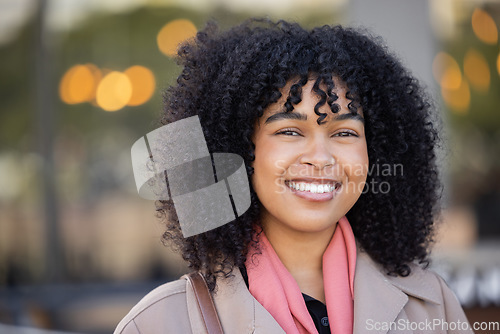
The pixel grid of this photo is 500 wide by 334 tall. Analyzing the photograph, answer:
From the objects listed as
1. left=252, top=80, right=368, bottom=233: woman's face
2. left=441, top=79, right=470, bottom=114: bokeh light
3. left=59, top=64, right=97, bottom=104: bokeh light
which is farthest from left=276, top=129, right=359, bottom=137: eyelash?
left=59, top=64, right=97, bottom=104: bokeh light

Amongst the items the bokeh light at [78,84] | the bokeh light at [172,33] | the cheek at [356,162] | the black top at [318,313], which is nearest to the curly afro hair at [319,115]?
the cheek at [356,162]

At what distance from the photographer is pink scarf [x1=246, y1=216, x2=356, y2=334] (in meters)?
1.79

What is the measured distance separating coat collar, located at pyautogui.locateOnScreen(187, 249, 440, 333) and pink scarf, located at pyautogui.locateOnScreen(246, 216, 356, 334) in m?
0.03

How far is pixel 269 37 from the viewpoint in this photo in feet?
6.33

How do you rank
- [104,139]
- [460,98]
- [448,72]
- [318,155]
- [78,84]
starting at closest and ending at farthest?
[318,155] < [448,72] < [460,98] < [78,84] < [104,139]

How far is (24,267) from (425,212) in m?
5.40

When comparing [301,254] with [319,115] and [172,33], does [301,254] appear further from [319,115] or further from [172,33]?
[172,33]

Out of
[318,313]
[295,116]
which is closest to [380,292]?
[318,313]

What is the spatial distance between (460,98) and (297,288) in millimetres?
4825

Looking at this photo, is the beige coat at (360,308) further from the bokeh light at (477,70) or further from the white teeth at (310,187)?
the bokeh light at (477,70)

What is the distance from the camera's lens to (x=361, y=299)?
189 cm

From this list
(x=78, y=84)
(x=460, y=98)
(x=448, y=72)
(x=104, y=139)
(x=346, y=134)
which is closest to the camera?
(x=346, y=134)

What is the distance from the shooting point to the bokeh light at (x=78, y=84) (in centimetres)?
677

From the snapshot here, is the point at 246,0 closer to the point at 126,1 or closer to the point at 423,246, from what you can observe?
the point at 126,1
